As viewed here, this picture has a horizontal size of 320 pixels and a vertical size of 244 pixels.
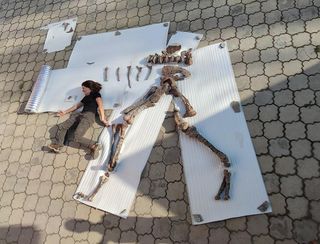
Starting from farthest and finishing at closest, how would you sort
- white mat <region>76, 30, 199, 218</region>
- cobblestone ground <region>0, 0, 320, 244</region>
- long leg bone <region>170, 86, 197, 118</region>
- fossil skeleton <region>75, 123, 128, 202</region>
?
long leg bone <region>170, 86, 197, 118</region>
fossil skeleton <region>75, 123, 128, 202</region>
white mat <region>76, 30, 199, 218</region>
cobblestone ground <region>0, 0, 320, 244</region>

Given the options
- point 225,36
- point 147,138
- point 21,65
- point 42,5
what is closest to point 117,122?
point 147,138

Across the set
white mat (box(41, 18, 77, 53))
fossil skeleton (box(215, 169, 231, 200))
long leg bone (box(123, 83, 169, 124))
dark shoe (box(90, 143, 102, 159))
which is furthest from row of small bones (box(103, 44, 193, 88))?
fossil skeleton (box(215, 169, 231, 200))

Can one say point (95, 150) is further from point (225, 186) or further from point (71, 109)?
point (225, 186)

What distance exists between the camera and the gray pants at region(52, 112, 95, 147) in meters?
4.21

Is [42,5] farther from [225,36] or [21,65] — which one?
[225,36]

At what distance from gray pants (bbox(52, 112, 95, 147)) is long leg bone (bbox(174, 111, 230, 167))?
101 centimetres

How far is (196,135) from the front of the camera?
12.4 ft

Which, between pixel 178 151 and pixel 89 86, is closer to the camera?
pixel 178 151

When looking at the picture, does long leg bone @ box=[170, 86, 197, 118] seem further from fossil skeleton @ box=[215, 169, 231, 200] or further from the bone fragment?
fossil skeleton @ box=[215, 169, 231, 200]

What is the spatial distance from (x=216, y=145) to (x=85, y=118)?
5.02 feet

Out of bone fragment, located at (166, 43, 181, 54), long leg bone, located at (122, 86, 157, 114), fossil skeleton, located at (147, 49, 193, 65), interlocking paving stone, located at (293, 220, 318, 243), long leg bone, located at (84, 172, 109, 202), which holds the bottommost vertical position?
interlocking paving stone, located at (293, 220, 318, 243)

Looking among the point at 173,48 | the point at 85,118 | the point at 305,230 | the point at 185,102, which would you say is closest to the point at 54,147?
the point at 85,118

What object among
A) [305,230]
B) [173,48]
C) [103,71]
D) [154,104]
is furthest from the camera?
[103,71]

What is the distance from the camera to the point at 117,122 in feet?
14.0
